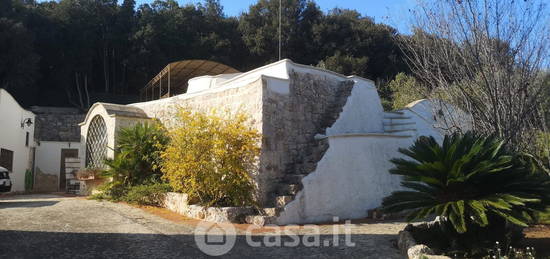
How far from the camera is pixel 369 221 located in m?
9.76

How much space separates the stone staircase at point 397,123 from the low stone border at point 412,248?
5437 mm

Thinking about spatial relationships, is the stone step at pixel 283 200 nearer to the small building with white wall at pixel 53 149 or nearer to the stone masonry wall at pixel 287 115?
the stone masonry wall at pixel 287 115

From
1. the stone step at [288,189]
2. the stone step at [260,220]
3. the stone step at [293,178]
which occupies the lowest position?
the stone step at [260,220]

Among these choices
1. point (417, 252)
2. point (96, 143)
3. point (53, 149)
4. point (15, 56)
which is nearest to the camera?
point (417, 252)

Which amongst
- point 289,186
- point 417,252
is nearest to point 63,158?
point 289,186

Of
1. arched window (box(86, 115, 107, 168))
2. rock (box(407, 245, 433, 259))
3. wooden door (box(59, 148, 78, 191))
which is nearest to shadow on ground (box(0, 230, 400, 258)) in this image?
rock (box(407, 245, 433, 259))

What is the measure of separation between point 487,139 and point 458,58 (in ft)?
9.50

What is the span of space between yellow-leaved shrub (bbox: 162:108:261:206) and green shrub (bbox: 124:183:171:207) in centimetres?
113

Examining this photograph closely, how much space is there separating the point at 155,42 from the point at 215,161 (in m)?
24.0

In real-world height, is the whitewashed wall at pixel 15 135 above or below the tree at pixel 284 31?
below

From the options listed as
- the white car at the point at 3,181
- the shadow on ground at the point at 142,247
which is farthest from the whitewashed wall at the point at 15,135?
the shadow on ground at the point at 142,247

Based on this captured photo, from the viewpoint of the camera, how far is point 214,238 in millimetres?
7426

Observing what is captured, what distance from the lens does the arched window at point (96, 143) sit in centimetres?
1469

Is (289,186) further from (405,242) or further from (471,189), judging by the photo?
(471,189)
